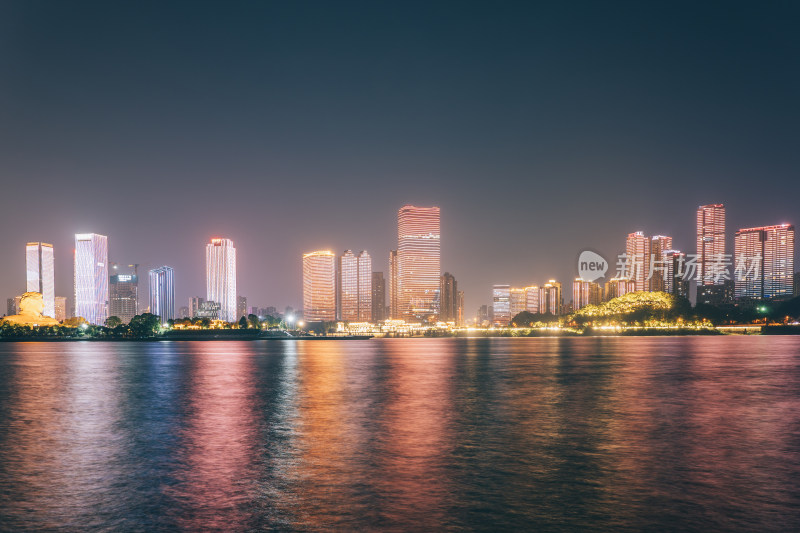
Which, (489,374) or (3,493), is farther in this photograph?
(489,374)

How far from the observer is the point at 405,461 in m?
21.1

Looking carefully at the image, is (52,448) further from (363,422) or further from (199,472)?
(363,422)

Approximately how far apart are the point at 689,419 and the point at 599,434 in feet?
25.3

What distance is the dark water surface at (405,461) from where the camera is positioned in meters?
14.6

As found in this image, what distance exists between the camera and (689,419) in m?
31.0

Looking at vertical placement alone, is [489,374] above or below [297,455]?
below

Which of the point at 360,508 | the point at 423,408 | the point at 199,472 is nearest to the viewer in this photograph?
the point at 360,508

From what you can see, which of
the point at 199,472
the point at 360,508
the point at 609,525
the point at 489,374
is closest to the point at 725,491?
the point at 609,525

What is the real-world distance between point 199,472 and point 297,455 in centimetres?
375

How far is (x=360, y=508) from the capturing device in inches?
595

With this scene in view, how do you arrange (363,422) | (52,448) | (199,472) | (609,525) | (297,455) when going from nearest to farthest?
(609,525) < (199,472) < (297,455) < (52,448) < (363,422)

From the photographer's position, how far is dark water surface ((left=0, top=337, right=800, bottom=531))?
1462cm

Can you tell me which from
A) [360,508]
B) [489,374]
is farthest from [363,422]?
[489,374]

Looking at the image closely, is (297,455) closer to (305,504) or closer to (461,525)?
(305,504)
